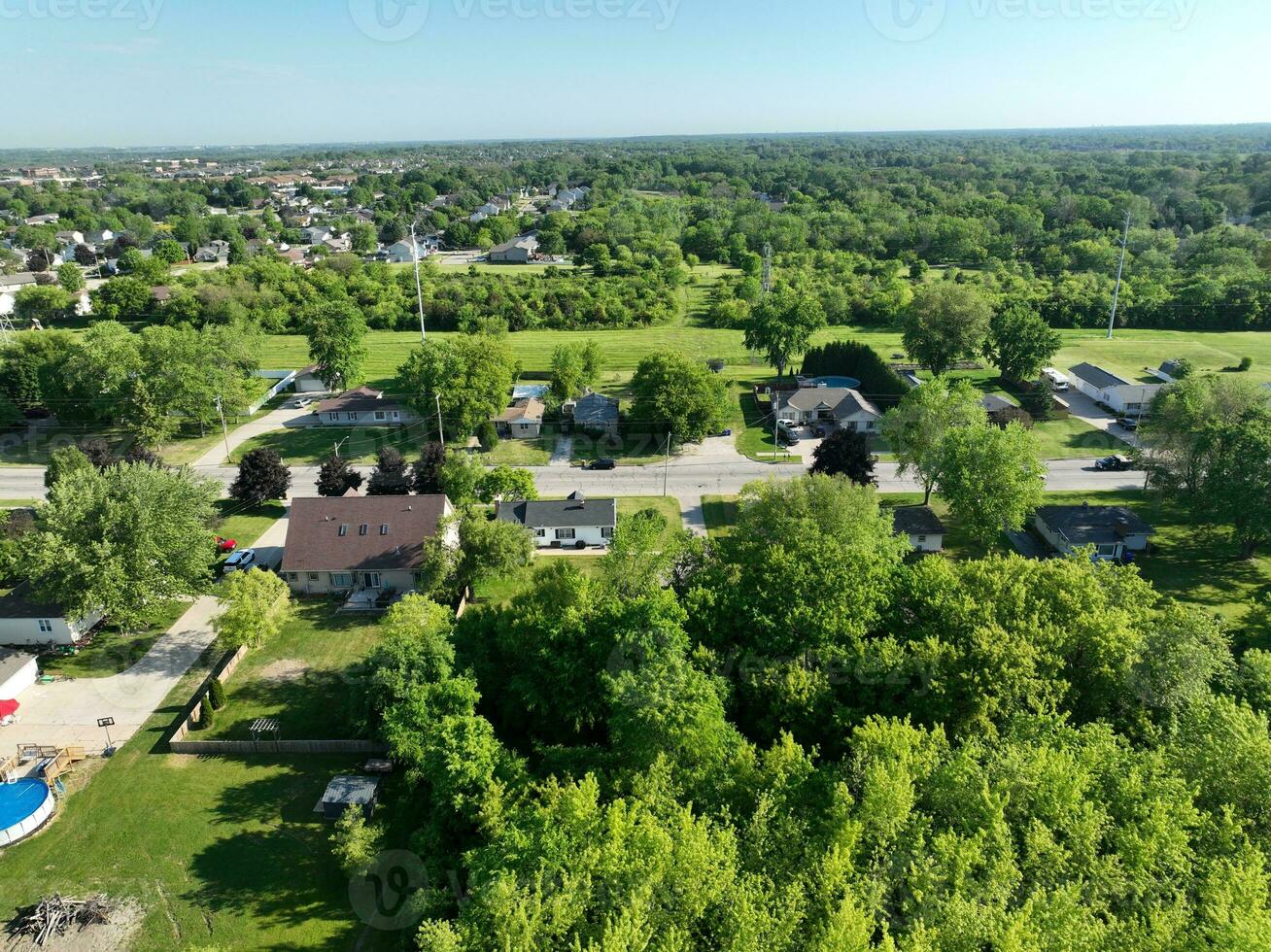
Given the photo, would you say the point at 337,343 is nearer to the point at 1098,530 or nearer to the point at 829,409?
the point at 829,409

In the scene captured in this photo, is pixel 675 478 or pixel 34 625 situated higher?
pixel 34 625

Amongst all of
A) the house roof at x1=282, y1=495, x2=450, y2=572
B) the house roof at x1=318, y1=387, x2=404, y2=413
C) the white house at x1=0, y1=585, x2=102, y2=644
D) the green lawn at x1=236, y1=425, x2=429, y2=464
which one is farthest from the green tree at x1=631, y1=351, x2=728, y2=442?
the white house at x1=0, y1=585, x2=102, y2=644

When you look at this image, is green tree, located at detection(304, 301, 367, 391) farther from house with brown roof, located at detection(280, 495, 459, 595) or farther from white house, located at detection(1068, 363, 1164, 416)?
white house, located at detection(1068, 363, 1164, 416)

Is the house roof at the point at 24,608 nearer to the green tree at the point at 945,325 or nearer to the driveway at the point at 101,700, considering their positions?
the driveway at the point at 101,700

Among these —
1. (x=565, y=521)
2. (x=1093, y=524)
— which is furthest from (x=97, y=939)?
(x=1093, y=524)

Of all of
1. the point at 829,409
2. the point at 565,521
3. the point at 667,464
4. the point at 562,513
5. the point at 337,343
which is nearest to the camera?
the point at 565,521

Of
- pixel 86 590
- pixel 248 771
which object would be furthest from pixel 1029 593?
pixel 86 590

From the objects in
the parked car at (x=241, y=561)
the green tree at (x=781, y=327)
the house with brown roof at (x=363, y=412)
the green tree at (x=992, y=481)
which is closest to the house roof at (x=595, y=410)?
the house with brown roof at (x=363, y=412)
